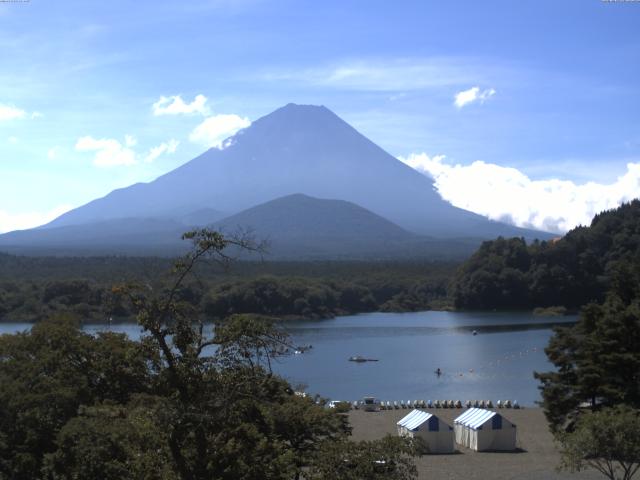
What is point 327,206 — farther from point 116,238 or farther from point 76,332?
point 76,332

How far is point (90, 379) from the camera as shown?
32.4 feet

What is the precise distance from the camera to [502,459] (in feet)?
45.3

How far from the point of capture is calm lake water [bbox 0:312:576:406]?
78.6 feet

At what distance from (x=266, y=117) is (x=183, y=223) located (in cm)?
4330

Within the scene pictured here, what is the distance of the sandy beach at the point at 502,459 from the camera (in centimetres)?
1248

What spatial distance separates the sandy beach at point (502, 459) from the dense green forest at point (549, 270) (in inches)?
1219

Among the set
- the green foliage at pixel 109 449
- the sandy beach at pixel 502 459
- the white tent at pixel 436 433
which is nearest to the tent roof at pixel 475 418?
the sandy beach at pixel 502 459

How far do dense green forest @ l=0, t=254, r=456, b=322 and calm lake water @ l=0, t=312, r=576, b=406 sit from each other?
1.93 meters

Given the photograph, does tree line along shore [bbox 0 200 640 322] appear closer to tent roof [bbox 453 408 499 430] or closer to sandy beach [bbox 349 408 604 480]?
sandy beach [bbox 349 408 604 480]

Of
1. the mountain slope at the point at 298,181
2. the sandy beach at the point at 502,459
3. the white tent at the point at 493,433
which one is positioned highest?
the mountain slope at the point at 298,181

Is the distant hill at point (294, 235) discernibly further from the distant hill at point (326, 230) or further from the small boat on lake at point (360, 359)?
the small boat on lake at point (360, 359)

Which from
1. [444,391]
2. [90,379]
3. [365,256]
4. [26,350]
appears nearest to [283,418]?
[90,379]

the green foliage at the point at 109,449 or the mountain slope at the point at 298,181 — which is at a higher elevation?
the mountain slope at the point at 298,181

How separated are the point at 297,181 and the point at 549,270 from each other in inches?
3950
